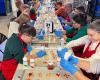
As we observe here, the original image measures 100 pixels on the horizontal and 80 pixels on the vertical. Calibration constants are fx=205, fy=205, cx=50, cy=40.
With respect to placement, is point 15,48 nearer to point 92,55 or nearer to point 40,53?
point 40,53

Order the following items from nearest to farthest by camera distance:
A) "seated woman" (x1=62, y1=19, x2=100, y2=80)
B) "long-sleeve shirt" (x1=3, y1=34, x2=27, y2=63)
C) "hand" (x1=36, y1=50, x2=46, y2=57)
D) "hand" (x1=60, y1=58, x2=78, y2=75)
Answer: "hand" (x1=60, y1=58, x2=78, y2=75) < "seated woman" (x1=62, y1=19, x2=100, y2=80) < "long-sleeve shirt" (x1=3, y1=34, x2=27, y2=63) < "hand" (x1=36, y1=50, x2=46, y2=57)

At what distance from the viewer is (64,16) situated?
5891 millimetres

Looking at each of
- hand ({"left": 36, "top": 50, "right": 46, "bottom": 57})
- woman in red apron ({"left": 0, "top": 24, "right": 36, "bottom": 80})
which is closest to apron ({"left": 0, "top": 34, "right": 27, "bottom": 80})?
woman in red apron ({"left": 0, "top": 24, "right": 36, "bottom": 80})

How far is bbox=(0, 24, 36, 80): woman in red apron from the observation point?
7.85ft

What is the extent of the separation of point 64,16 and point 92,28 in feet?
12.7

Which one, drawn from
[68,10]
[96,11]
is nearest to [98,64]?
[68,10]

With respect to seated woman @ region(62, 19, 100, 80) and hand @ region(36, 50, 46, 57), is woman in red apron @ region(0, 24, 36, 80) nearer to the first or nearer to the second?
hand @ region(36, 50, 46, 57)

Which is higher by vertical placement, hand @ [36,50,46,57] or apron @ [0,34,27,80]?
hand @ [36,50,46,57]

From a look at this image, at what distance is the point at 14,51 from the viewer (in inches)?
93.8

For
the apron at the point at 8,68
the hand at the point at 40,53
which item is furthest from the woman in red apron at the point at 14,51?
the hand at the point at 40,53

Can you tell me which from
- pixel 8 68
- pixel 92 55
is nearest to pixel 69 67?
pixel 92 55

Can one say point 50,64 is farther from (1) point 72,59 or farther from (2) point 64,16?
(2) point 64,16

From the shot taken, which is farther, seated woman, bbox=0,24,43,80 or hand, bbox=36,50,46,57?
hand, bbox=36,50,46,57

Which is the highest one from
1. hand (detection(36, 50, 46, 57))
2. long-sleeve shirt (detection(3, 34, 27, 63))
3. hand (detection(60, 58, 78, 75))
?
hand (detection(60, 58, 78, 75))
